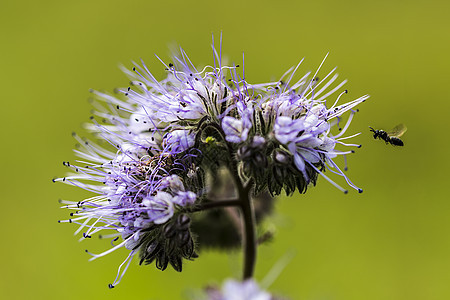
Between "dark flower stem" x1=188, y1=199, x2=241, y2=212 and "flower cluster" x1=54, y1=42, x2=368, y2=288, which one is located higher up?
"flower cluster" x1=54, y1=42, x2=368, y2=288

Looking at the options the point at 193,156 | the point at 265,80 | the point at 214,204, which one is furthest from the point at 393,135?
the point at 265,80

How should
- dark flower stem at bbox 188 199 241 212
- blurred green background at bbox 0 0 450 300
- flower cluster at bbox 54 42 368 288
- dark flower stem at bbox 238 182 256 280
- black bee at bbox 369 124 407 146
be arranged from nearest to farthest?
flower cluster at bbox 54 42 368 288 → dark flower stem at bbox 188 199 241 212 → dark flower stem at bbox 238 182 256 280 → black bee at bbox 369 124 407 146 → blurred green background at bbox 0 0 450 300

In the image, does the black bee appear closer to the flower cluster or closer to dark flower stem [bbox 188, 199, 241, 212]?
the flower cluster

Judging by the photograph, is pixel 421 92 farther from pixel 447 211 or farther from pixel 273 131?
pixel 273 131

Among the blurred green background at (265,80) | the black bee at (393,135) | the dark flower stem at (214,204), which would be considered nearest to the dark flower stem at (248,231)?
the dark flower stem at (214,204)

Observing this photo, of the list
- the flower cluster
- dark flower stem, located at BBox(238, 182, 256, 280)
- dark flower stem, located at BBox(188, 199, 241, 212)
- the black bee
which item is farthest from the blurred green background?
the flower cluster

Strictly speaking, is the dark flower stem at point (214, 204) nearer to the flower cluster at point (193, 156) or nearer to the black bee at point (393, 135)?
the flower cluster at point (193, 156)
